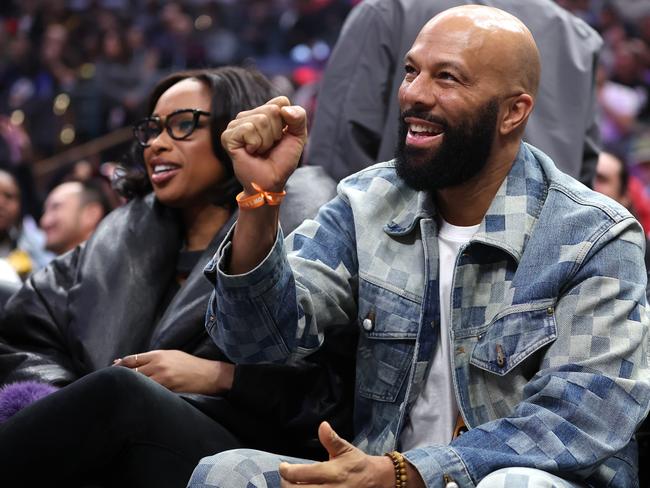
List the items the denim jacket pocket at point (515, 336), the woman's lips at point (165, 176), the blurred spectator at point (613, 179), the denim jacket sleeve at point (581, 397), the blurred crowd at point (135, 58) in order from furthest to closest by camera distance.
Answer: the blurred crowd at point (135, 58) < the blurred spectator at point (613, 179) < the woman's lips at point (165, 176) < the denim jacket pocket at point (515, 336) < the denim jacket sleeve at point (581, 397)

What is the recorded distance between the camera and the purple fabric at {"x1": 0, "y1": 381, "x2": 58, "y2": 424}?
7.47 feet

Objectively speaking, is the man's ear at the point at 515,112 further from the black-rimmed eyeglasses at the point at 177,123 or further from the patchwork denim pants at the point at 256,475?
the black-rimmed eyeglasses at the point at 177,123

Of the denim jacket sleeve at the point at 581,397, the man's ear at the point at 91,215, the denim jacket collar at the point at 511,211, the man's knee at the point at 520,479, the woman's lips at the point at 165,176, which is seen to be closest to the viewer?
the man's knee at the point at 520,479

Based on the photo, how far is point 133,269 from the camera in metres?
2.65

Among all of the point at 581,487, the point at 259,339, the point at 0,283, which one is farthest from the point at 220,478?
the point at 0,283

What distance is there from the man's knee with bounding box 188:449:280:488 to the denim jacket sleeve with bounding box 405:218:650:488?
247 mm

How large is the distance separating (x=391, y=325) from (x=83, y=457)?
641mm

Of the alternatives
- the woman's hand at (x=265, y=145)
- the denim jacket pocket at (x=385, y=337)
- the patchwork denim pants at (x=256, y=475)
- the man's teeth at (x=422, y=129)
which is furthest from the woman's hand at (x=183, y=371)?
the man's teeth at (x=422, y=129)

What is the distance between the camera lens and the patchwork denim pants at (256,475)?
1715mm

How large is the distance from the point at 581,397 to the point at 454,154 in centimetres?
52

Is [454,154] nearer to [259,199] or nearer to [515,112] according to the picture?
[515,112]

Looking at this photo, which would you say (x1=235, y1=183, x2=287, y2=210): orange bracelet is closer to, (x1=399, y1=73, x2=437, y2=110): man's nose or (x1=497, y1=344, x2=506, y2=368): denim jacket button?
(x1=399, y1=73, x2=437, y2=110): man's nose

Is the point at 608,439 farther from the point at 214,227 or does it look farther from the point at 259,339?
the point at 214,227

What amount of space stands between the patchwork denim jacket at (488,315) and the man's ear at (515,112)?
0.08 meters
